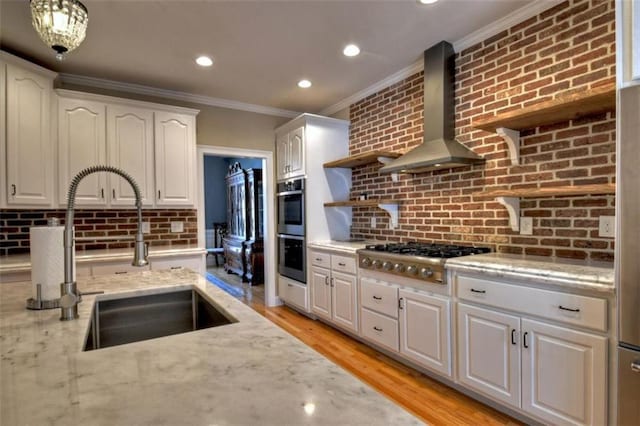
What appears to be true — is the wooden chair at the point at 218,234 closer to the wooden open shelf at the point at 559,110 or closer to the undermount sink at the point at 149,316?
the undermount sink at the point at 149,316

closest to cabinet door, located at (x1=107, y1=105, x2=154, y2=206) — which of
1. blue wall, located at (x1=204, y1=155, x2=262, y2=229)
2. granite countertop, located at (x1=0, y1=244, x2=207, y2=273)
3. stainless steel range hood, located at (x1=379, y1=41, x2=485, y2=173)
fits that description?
granite countertop, located at (x1=0, y1=244, x2=207, y2=273)

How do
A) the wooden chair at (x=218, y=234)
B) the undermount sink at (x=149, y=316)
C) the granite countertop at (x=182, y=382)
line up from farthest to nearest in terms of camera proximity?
1. the wooden chair at (x=218, y=234)
2. the undermount sink at (x=149, y=316)
3. the granite countertop at (x=182, y=382)

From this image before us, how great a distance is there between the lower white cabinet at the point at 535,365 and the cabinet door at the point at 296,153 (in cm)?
238

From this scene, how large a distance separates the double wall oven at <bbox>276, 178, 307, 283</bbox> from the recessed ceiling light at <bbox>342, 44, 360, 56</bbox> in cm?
146

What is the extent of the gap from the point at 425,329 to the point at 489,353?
18.3 inches

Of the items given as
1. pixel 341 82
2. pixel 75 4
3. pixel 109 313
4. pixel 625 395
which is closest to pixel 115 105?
pixel 75 4

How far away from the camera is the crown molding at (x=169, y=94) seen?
3291 millimetres

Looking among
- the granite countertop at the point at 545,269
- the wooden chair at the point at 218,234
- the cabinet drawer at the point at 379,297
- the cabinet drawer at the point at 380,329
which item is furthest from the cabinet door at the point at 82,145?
the wooden chair at the point at 218,234

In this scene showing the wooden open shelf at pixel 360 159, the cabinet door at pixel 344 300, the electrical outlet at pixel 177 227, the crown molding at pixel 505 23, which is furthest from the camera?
the electrical outlet at pixel 177 227

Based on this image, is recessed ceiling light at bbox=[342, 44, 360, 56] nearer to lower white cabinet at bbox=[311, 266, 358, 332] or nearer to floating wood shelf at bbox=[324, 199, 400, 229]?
floating wood shelf at bbox=[324, 199, 400, 229]

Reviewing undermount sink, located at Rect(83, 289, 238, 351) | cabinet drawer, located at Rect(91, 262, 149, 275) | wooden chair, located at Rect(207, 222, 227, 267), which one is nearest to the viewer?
undermount sink, located at Rect(83, 289, 238, 351)

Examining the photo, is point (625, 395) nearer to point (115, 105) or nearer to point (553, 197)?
point (553, 197)

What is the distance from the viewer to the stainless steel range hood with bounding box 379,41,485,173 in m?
2.69

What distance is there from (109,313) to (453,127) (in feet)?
8.77
